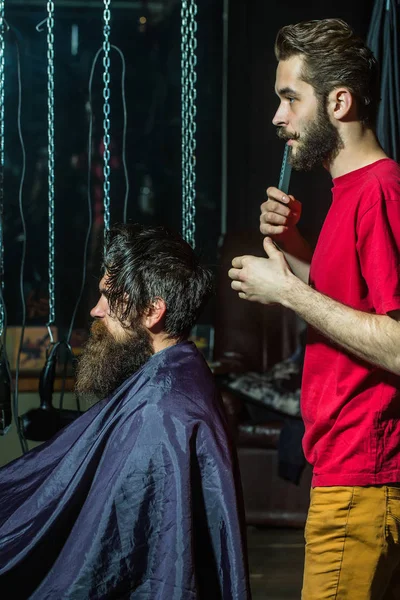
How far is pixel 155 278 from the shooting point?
189cm

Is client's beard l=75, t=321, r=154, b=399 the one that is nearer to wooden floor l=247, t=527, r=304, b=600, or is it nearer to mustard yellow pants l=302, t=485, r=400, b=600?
mustard yellow pants l=302, t=485, r=400, b=600

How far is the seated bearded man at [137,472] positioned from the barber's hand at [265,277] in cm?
26

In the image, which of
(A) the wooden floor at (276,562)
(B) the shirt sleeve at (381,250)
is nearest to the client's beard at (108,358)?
(B) the shirt sleeve at (381,250)

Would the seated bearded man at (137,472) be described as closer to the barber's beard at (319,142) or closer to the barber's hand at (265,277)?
the barber's hand at (265,277)

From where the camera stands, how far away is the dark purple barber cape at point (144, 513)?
1644 millimetres

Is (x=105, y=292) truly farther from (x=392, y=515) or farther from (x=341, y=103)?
(x=392, y=515)

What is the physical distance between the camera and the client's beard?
1896mm

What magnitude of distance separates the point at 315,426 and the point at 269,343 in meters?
2.56

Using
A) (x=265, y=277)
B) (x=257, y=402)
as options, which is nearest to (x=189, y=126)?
(x=257, y=402)

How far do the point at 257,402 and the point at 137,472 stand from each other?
7.09ft

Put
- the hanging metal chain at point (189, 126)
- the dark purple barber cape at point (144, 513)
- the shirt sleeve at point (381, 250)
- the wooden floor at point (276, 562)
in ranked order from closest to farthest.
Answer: the shirt sleeve at point (381, 250)
the dark purple barber cape at point (144, 513)
the hanging metal chain at point (189, 126)
the wooden floor at point (276, 562)

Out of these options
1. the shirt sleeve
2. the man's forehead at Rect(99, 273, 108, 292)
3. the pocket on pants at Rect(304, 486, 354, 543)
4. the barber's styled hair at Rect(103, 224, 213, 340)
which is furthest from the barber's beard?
the pocket on pants at Rect(304, 486, 354, 543)

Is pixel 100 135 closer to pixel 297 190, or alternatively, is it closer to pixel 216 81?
pixel 216 81

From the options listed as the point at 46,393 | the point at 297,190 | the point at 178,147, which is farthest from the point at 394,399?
the point at 178,147
